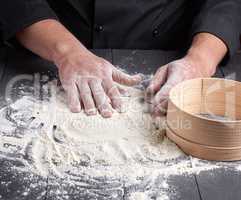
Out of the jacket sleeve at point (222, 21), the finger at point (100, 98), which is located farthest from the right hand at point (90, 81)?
the jacket sleeve at point (222, 21)

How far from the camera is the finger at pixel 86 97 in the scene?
1.05 meters

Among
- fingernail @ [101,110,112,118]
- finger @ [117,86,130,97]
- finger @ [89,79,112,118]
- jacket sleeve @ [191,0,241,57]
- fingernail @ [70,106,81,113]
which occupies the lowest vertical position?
finger @ [117,86,130,97]

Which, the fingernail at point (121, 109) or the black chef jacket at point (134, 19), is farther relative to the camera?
the black chef jacket at point (134, 19)

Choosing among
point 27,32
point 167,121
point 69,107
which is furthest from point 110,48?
point 167,121

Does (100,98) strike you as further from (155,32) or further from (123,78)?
(155,32)

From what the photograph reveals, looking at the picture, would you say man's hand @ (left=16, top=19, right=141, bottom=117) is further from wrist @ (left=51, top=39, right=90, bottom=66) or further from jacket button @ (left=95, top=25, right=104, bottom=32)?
jacket button @ (left=95, top=25, right=104, bottom=32)

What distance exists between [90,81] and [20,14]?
0.27 m

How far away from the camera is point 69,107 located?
1061mm

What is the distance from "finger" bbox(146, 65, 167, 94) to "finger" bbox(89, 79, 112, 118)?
0.37 feet

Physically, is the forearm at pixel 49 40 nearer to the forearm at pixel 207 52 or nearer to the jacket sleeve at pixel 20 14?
the jacket sleeve at pixel 20 14

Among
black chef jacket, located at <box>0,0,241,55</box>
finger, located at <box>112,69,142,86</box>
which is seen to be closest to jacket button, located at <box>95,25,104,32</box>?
black chef jacket, located at <box>0,0,241,55</box>

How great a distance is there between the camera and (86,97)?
1.06 metres

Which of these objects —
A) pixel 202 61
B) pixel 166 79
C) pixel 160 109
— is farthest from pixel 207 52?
pixel 160 109

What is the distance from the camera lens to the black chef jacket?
47.9 inches
